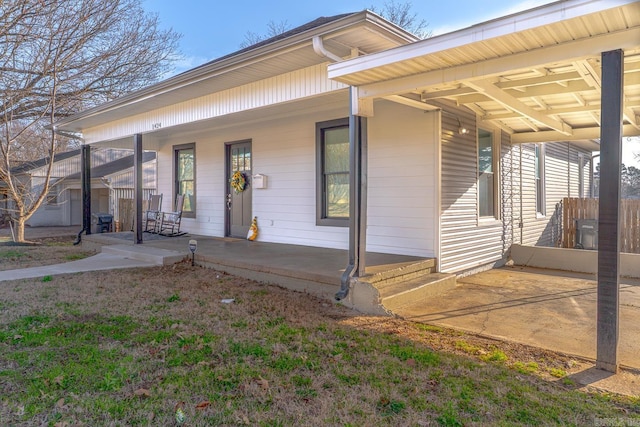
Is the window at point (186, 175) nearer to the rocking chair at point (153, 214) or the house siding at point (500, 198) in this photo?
the rocking chair at point (153, 214)

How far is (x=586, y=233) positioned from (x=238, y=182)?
749cm

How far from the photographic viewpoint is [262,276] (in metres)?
5.56

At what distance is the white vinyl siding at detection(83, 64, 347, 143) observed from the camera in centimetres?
514

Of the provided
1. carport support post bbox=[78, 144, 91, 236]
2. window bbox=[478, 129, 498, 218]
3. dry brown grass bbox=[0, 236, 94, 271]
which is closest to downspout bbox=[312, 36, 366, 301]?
window bbox=[478, 129, 498, 218]

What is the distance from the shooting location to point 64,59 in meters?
10.1

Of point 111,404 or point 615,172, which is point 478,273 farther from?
point 111,404

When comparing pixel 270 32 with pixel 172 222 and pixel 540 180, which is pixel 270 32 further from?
pixel 540 180

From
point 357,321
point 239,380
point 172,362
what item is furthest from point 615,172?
point 172,362

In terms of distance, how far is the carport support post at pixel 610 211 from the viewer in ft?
9.30

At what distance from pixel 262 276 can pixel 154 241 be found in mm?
3927

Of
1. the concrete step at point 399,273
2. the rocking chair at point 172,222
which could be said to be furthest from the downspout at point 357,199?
the rocking chair at point 172,222

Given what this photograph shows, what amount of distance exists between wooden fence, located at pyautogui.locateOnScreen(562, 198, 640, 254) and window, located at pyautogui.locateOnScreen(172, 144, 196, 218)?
8.67m

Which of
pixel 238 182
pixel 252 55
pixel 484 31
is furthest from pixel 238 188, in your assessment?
pixel 484 31

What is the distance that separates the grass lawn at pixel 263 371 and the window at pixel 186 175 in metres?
5.52
